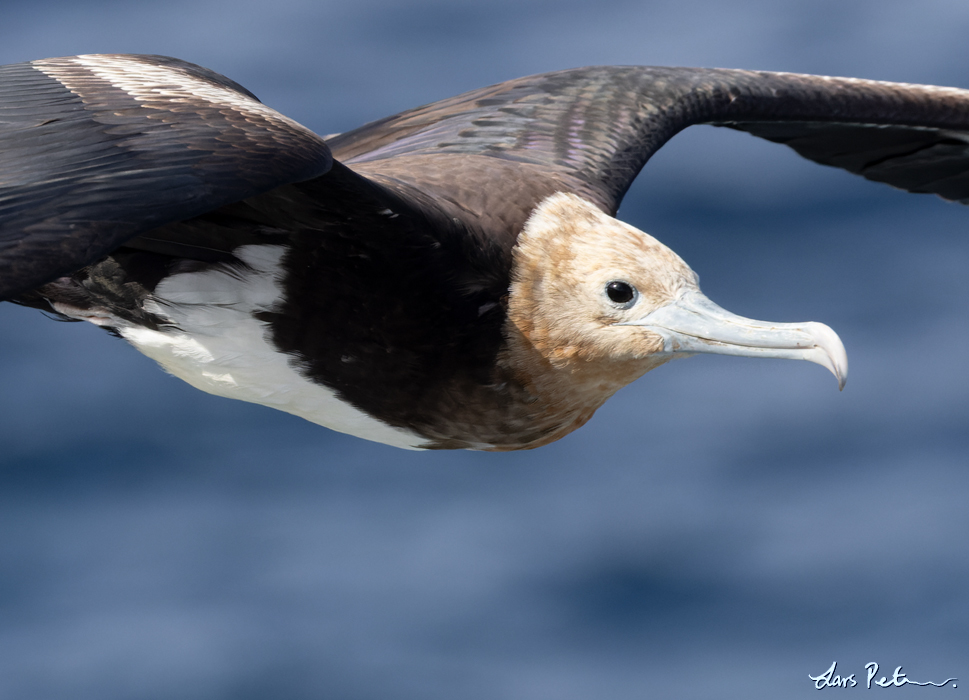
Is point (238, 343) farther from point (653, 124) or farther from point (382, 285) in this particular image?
point (653, 124)

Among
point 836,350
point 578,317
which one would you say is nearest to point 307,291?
point 578,317

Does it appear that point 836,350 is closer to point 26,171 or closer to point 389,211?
point 389,211

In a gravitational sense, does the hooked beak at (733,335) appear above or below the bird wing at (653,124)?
below

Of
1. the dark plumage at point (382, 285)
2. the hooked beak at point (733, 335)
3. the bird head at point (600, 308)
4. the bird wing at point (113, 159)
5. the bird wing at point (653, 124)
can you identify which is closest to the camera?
the bird wing at point (113, 159)

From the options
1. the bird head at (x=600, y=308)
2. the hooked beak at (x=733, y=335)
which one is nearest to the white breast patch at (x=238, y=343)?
the bird head at (x=600, y=308)

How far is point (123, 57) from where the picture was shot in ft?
17.9

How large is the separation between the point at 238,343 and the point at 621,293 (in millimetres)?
1406

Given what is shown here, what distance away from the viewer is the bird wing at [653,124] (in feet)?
21.7

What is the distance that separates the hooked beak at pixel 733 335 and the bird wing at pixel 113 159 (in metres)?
1.48

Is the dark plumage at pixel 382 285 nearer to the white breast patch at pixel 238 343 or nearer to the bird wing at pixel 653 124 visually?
the white breast patch at pixel 238 343

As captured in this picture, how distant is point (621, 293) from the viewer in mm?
5605

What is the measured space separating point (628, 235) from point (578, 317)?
376 mm

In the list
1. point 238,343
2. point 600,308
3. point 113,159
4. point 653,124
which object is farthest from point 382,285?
point 653,124

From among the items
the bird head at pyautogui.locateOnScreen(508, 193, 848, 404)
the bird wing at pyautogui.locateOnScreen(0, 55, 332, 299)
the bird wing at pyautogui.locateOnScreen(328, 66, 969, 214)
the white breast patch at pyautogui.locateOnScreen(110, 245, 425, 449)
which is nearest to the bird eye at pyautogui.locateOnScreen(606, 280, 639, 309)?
the bird head at pyautogui.locateOnScreen(508, 193, 848, 404)
